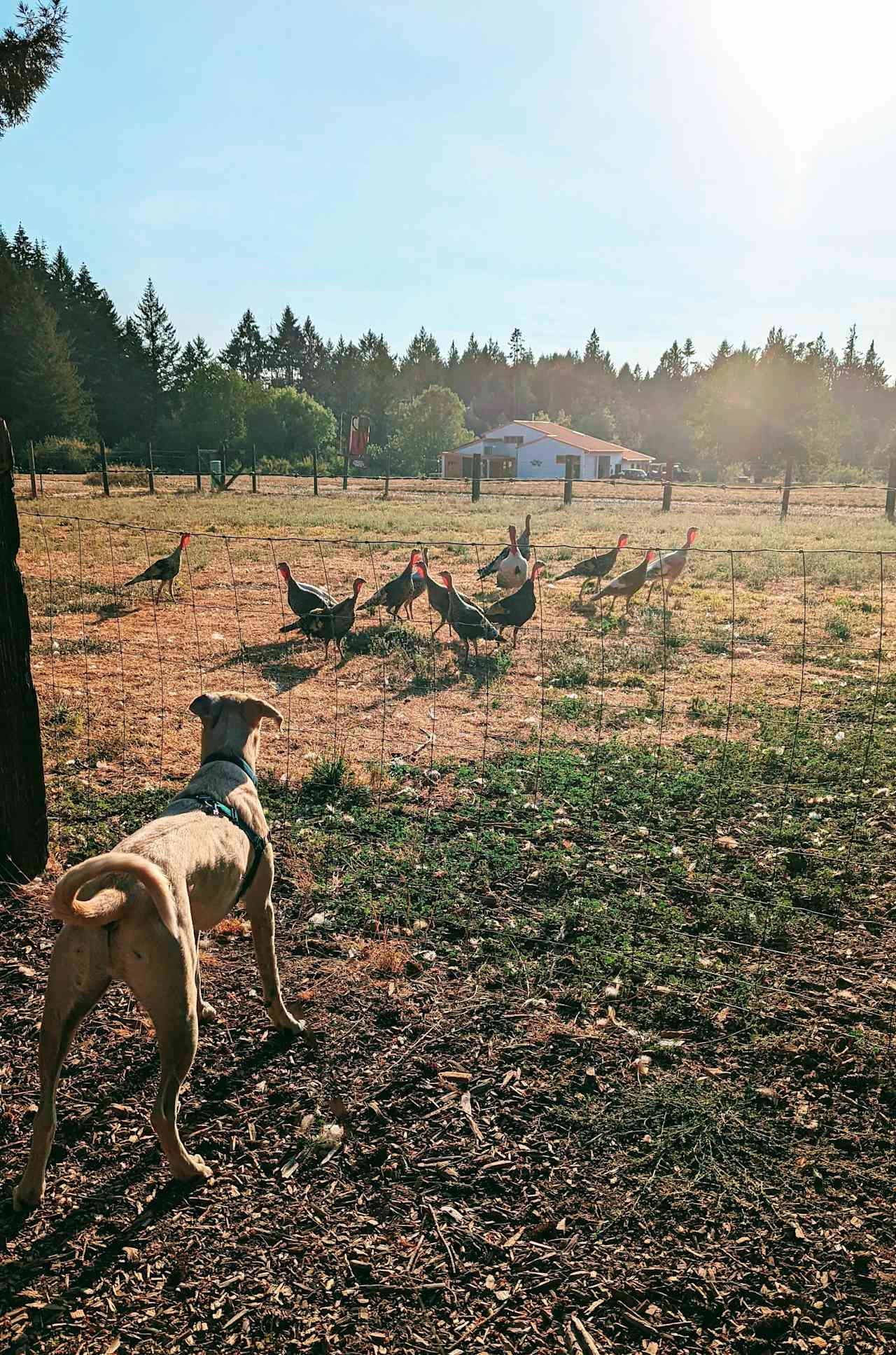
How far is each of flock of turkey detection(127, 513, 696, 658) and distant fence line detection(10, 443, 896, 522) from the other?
48.7ft

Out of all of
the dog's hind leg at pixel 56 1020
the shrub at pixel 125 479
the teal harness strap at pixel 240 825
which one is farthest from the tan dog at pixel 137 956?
the shrub at pixel 125 479

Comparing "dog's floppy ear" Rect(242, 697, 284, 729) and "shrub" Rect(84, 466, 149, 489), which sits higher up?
"shrub" Rect(84, 466, 149, 489)

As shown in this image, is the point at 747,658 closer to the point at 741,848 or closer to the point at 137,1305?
the point at 741,848

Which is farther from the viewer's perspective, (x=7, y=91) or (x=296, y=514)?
(x=296, y=514)

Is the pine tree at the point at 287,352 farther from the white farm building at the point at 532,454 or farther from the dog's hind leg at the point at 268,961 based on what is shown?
the dog's hind leg at the point at 268,961

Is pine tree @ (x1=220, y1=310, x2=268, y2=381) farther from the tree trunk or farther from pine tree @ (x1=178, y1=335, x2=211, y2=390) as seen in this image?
the tree trunk

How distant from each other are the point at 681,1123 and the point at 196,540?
1730 centimetres

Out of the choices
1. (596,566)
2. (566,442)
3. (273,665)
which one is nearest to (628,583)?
(596,566)

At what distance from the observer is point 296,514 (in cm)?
2519

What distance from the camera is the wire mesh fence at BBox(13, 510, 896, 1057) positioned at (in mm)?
4594

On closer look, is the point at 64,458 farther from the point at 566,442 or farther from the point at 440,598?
the point at 440,598

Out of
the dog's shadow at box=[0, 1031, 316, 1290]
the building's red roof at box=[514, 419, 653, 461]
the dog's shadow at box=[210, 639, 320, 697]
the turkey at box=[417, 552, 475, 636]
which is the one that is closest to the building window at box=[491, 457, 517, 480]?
the building's red roof at box=[514, 419, 653, 461]

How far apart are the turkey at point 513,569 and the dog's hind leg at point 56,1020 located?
407 inches

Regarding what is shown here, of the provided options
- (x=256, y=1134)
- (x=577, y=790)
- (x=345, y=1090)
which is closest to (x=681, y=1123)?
(x=345, y=1090)
